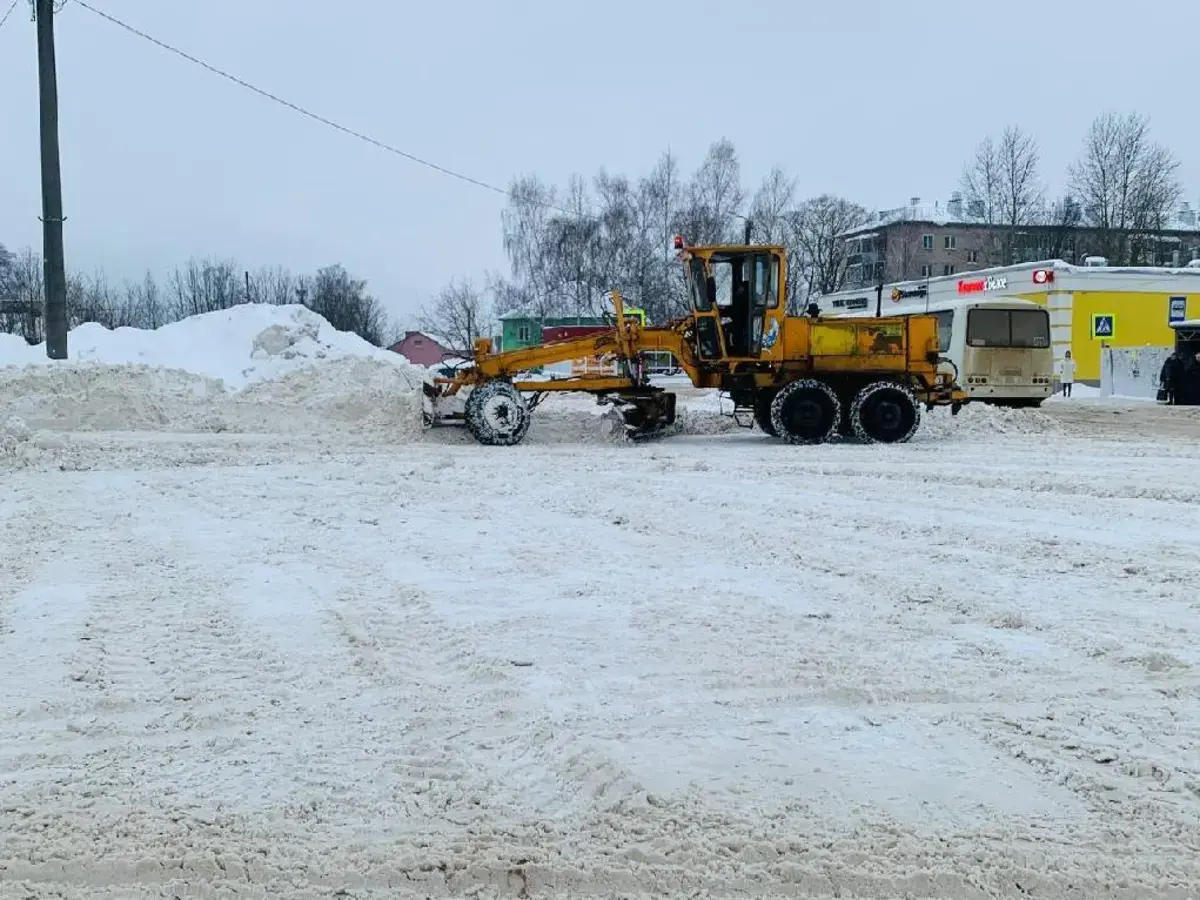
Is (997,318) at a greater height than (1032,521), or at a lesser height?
greater

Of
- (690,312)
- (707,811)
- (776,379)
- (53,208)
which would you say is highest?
(53,208)

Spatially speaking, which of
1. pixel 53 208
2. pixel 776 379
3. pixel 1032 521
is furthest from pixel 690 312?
pixel 53 208

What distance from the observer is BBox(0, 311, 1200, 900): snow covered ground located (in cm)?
325

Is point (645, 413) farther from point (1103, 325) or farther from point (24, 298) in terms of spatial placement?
point (24, 298)

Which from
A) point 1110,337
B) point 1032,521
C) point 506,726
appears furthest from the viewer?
point 1110,337

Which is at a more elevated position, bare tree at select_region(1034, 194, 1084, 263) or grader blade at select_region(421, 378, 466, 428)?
bare tree at select_region(1034, 194, 1084, 263)

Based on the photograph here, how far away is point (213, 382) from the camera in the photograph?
57.7 ft

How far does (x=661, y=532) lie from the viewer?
27.2ft

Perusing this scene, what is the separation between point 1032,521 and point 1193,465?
18.5 feet

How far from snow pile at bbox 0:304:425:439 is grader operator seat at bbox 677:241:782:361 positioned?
4949mm

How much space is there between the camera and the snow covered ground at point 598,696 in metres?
3.25

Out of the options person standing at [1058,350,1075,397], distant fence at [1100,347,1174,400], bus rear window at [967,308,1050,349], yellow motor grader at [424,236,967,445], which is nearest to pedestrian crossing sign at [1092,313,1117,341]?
distant fence at [1100,347,1174,400]

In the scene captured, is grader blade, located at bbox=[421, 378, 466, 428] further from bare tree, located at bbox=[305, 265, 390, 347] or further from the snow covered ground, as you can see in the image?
bare tree, located at bbox=[305, 265, 390, 347]

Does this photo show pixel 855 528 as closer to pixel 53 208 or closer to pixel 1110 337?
pixel 53 208
